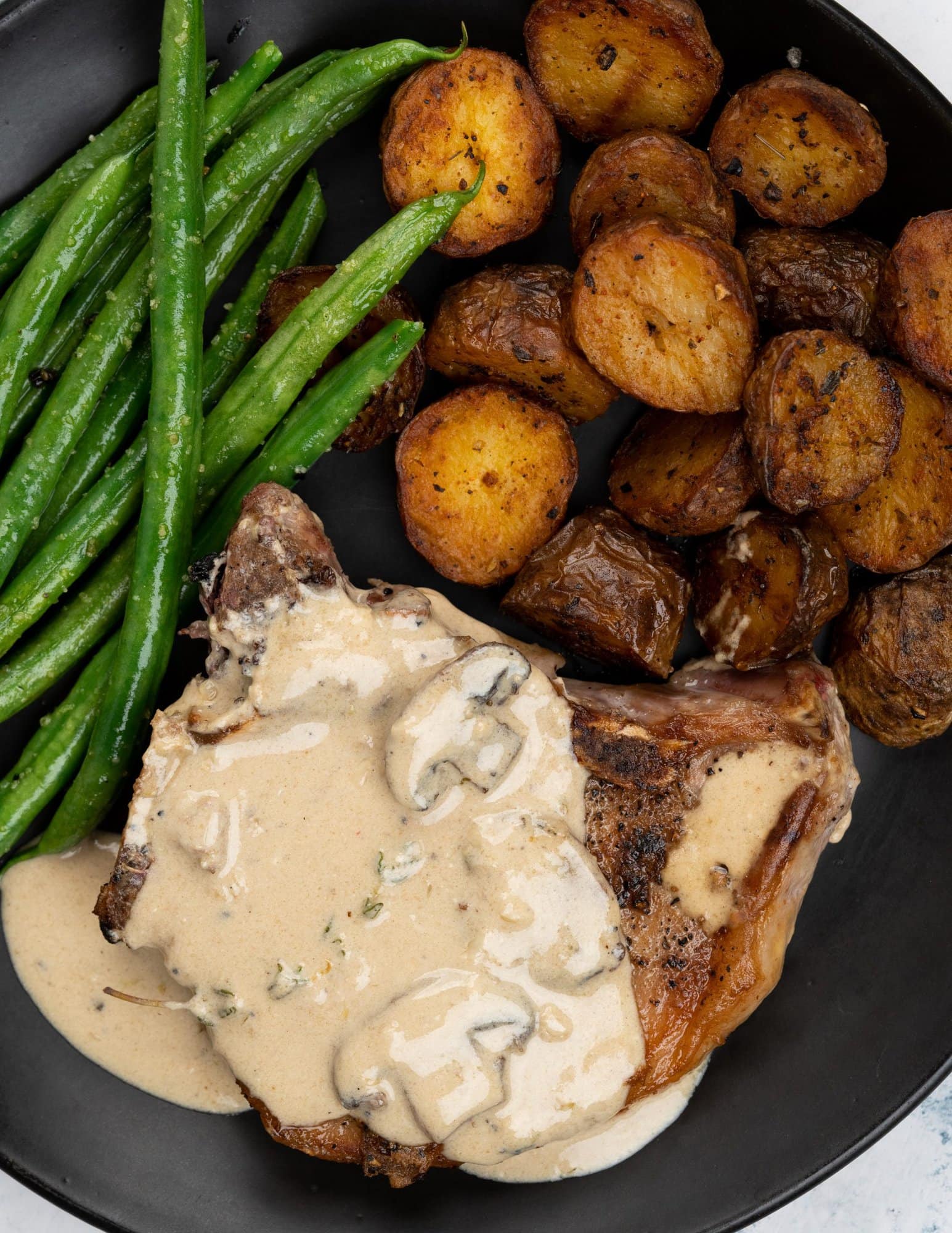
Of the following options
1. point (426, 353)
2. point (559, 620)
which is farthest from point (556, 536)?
point (426, 353)

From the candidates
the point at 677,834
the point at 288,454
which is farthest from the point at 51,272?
the point at 677,834

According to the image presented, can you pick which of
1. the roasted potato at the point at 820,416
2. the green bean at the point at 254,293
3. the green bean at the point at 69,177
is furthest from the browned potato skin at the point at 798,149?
the green bean at the point at 69,177

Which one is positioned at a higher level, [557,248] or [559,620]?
[557,248]

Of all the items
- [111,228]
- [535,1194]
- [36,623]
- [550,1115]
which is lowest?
[535,1194]

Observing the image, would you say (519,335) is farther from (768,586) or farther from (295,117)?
(768,586)

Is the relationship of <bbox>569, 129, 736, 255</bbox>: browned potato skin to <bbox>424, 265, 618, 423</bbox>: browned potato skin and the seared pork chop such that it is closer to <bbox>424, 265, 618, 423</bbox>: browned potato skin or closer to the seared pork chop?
<bbox>424, 265, 618, 423</bbox>: browned potato skin

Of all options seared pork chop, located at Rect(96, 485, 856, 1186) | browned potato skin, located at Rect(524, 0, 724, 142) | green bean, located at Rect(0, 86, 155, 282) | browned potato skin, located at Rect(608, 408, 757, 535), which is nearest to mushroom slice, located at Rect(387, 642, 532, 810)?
seared pork chop, located at Rect(96, 485, 856, 1186)

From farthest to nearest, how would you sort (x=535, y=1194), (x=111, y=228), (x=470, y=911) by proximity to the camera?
1. (x=535, y=1194)
2. (x=111, y=228)
3. (x=470, y=911)

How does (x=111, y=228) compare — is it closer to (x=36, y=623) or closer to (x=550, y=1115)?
(x=36, y=623)
